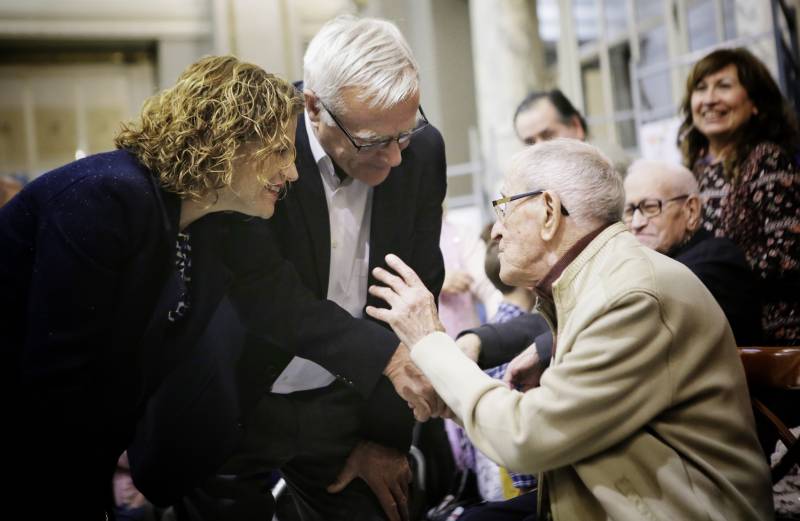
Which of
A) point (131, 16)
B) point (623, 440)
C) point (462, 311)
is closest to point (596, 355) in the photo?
point (623, 440)

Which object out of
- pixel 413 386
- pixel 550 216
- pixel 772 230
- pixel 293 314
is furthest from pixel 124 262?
pixel 772 230

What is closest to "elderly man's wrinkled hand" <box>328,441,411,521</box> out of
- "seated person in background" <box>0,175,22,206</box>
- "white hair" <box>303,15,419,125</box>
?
"white hair" <box>303,15,419,125</box>

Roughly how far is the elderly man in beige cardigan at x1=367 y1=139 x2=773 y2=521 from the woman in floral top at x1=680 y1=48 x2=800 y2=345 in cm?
115

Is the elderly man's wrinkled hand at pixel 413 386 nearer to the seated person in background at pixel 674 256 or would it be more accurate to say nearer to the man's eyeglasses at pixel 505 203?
the seated person in background at pixel 674 256

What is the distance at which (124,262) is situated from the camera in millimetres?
1624

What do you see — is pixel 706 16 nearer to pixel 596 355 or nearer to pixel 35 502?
pixel 596 355

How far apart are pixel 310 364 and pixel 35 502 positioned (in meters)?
0.73

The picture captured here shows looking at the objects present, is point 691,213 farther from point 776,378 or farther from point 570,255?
point 570,255

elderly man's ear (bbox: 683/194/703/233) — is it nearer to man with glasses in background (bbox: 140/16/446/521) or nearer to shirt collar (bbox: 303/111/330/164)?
man with glasses in background (bbox: 140/16/446/521)

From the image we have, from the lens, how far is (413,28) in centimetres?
623

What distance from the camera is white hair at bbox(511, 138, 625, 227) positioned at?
1.67 meters

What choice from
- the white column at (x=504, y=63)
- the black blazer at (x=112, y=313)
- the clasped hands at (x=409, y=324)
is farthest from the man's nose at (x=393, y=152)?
the white column at (x=504, y=63)

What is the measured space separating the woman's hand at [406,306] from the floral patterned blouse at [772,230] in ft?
4.35

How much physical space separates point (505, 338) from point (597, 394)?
2.63ft
